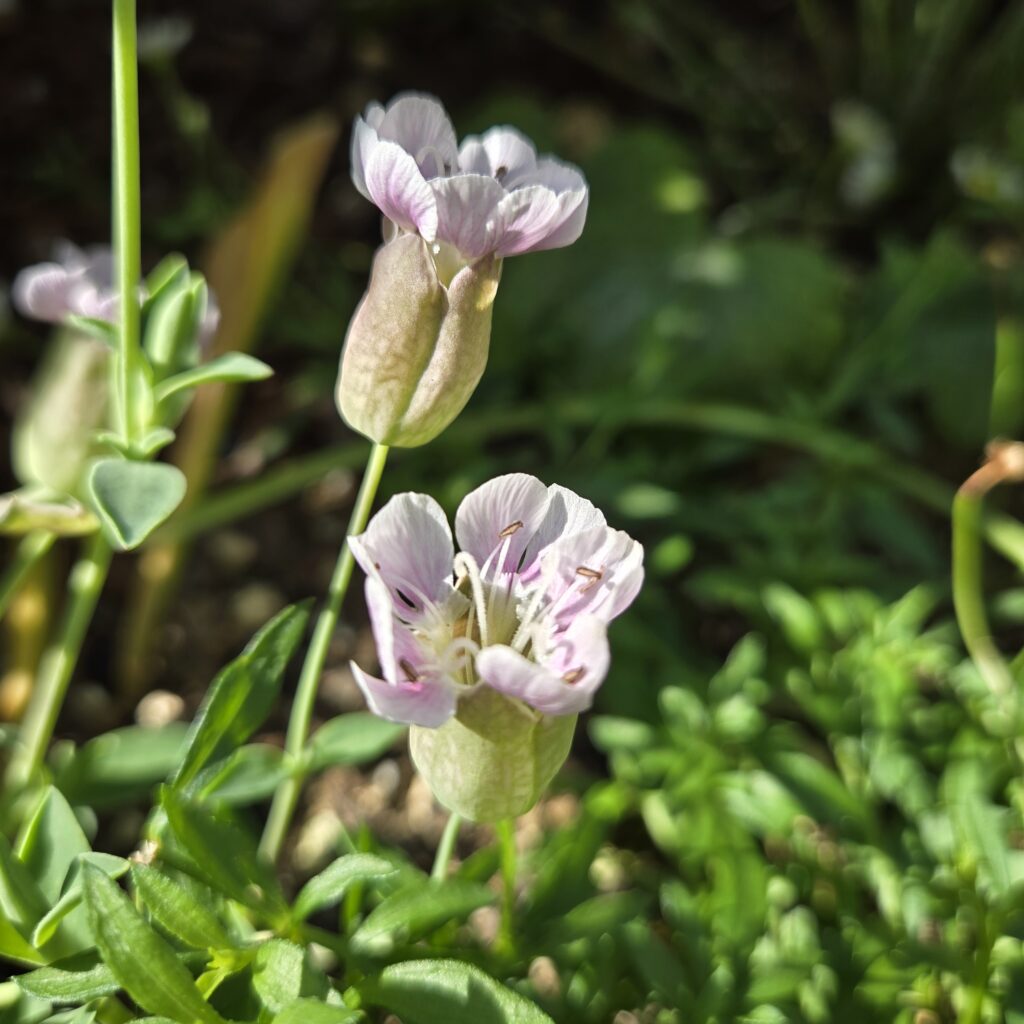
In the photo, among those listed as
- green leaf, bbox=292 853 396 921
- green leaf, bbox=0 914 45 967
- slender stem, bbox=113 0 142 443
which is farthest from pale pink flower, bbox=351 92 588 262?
green leaf, bbox=0 914 45 967

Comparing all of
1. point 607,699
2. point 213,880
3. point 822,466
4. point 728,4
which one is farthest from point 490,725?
point 728,4

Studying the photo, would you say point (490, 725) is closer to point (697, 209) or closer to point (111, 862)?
point (111, 862)

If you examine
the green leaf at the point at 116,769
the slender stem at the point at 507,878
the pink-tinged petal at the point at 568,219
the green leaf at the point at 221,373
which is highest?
the pink-tinged petal at the point at 568,219

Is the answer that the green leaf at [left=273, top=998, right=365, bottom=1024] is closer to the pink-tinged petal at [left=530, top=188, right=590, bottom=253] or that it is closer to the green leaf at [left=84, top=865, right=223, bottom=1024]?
the green leaf at [left=84, top=865, right=223, bottom=1024]

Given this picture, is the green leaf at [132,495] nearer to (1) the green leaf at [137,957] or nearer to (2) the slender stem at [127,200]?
(2) the slender stem at [127,200]

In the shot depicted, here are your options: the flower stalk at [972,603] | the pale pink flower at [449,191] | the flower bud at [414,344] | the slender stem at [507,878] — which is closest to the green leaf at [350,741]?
the slender stem at [507,878]

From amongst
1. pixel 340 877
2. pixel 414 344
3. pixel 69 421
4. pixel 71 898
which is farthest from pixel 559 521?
pixel 69 421

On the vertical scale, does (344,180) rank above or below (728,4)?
below
